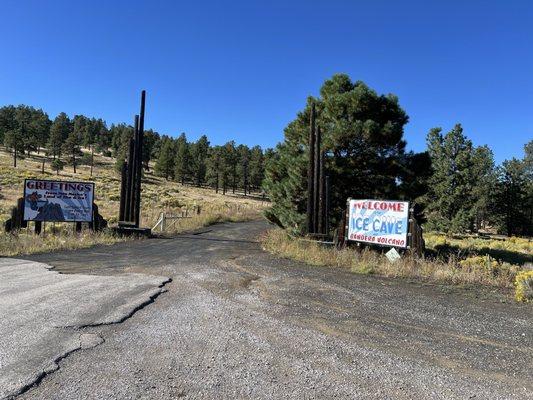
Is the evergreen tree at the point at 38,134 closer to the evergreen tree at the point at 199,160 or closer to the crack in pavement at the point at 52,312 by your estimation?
the evergreen tree at the point at 199,160

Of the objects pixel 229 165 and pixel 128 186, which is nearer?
pixel 128 186

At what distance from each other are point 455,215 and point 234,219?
76.3 ft

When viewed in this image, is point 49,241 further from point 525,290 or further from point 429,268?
point 525,290

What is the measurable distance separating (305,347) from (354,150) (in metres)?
14.6

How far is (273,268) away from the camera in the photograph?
1183 cm

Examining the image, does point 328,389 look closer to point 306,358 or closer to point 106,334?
point 306,358

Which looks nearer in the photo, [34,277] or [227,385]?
[227,385]

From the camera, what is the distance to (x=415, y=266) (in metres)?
11.5

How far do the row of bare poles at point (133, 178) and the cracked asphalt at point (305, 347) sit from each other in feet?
53.5

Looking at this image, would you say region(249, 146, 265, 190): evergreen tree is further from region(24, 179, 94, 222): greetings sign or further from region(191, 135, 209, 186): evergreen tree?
region(24, 179, 94, 222): greetings sign

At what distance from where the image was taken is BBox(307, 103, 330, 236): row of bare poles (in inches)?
702

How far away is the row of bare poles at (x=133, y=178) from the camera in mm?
24406

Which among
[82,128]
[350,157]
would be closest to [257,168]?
[82,128]

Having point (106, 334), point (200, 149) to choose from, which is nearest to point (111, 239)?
point (106, 334)
